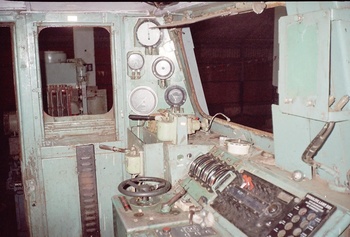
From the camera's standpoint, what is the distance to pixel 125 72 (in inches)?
137

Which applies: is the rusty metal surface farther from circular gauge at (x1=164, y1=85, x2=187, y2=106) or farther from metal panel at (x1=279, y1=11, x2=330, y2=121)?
metal panel at (x1=279, y1=11, x2=330, y2=121)

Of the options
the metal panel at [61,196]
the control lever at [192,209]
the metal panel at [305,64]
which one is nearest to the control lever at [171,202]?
the control lever at [192,209]

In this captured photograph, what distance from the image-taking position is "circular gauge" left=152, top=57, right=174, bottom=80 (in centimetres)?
349

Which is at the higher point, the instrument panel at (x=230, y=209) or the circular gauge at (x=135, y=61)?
the circular gauge at (x=135, y=61)

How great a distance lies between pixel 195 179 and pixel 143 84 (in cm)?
133

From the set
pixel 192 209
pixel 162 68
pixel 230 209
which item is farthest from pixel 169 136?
A: pixel 162 68

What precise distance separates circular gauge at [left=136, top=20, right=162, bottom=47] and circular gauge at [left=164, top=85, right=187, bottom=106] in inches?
19.3

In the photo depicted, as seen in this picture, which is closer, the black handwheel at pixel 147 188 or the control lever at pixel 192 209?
the control lever at pixel 192 209

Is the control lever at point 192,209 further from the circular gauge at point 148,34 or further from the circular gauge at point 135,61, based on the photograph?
the circular gauge at point 148,34

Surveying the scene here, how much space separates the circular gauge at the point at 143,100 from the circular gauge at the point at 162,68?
184 millimetres

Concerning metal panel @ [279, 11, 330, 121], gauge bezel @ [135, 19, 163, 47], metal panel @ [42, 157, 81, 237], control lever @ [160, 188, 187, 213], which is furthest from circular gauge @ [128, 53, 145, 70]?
metal panel @ [279, 11, 330, 121]

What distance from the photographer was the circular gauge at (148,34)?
339 cm

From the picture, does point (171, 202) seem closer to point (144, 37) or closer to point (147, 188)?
point (147, 188)

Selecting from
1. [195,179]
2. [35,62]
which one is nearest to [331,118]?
[195,179]
